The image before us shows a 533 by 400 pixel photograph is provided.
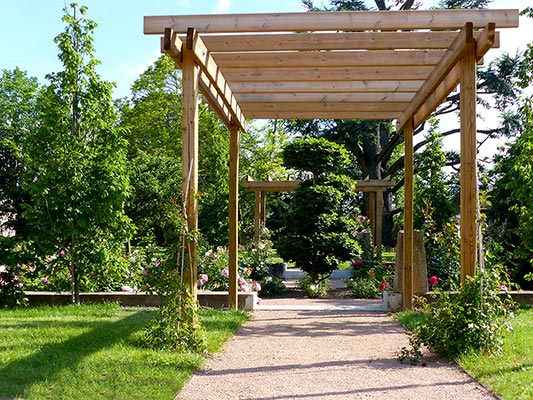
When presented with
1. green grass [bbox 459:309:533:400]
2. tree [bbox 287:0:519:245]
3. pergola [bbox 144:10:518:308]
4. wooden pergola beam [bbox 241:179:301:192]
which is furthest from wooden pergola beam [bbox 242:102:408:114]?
tree [bbox 287:0:519:245]

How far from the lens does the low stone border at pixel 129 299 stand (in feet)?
29.9

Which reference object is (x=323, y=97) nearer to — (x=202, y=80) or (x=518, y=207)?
(x=202, y=80)

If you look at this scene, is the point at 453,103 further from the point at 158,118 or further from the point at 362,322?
the point at 362,322

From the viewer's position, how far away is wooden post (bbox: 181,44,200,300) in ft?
19.8

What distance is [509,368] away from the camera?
497 centimetres

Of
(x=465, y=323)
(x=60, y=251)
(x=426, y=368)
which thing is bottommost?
(x=426, y=368)

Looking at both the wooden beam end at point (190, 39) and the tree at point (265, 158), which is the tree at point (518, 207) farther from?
the tree at point (265, 158)

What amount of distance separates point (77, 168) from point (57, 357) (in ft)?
13.9

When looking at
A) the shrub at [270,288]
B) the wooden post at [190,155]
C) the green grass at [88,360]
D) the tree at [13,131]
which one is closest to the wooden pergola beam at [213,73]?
the wooden post at [190,155]

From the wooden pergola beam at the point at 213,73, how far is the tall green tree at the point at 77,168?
1.73 m

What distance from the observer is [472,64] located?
5988mm

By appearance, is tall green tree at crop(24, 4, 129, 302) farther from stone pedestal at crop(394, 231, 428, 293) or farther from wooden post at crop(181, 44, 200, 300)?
stone pedestal at crop(394, 231, 428, 293)

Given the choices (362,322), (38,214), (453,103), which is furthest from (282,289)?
(453,103)

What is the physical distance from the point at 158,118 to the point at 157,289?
78.4ft
